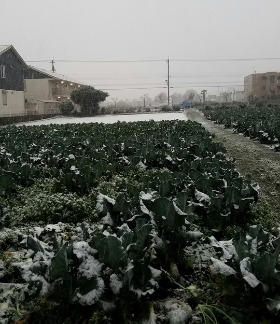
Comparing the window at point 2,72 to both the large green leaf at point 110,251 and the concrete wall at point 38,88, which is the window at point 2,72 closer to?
the concrete wall at point 38,88

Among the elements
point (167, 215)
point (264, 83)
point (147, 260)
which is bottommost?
point (147, 260)

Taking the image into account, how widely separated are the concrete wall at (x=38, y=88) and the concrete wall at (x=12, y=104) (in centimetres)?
828

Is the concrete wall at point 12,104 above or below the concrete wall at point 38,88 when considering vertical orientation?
below

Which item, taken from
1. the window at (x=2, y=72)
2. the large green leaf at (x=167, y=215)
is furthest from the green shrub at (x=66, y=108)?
the large green leaf at (x=167, y=215)

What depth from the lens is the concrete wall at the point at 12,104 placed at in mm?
40625

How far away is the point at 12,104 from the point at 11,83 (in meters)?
2.47

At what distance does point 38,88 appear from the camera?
5438cm

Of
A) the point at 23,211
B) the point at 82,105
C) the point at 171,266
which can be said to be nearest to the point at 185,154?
the point at 23,211

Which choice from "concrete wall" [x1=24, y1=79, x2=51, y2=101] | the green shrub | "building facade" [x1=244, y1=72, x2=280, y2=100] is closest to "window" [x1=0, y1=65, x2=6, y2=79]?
the green shrub

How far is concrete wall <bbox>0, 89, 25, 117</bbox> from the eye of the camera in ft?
133

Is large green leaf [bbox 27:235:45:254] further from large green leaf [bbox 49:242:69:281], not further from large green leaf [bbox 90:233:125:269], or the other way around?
large green leaf [bbox 90:233:125:269]

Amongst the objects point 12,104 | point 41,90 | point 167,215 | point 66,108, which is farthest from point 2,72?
point 167,215

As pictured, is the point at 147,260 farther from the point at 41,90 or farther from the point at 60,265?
the point at 41,90

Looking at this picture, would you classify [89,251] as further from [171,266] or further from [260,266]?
[260,266]
